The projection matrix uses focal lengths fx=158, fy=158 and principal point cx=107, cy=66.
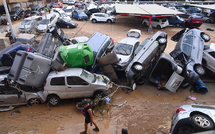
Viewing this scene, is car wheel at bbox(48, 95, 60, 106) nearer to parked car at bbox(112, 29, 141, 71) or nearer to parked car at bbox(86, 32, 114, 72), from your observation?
parked car at bbox(86, 32, 114, 72)

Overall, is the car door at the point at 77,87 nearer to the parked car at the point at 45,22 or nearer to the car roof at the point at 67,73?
the car roof at the point at 67,73

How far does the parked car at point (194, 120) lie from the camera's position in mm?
3650

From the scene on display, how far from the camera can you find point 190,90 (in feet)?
26.2

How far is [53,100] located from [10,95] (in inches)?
67.4

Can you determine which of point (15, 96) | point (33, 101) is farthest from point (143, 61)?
→ point (15, 96)

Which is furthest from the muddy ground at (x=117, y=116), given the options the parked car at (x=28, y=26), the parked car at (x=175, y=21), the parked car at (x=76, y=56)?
the parked car at (x=175, y=21)

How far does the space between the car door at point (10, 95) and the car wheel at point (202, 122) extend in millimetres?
6207

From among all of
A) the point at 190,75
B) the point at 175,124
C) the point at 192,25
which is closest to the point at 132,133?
the point at 175,124

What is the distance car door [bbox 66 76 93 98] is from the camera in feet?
21.4

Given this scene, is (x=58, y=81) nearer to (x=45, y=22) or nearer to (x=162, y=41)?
(x=162, y=41)

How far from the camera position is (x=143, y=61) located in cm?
751

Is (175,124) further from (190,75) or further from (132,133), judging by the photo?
(190,75)

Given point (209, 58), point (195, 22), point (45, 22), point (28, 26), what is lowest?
point (209, 58)

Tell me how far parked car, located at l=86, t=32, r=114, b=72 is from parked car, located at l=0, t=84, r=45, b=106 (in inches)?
105
